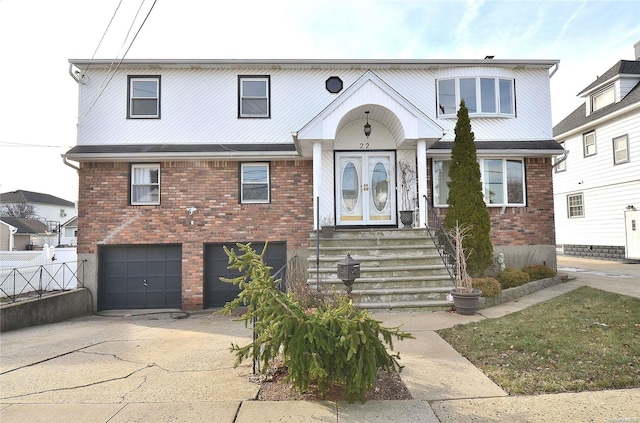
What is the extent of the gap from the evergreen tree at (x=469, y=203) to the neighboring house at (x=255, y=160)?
1.01 metres

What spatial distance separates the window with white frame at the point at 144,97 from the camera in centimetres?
1105

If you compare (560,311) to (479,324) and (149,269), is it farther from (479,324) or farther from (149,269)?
(149,269)

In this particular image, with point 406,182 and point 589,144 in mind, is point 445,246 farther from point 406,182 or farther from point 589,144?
point 589,144

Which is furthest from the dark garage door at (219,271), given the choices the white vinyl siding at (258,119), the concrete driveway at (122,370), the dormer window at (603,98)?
the dormer window at (603,98)

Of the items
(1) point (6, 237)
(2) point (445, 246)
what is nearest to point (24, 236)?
(1) point (6, 237)

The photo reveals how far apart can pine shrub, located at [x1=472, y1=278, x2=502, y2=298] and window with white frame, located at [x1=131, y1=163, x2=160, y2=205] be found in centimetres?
916

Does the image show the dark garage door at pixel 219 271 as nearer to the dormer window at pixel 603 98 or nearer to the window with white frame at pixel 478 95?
the window with white frame at pixel 478 95

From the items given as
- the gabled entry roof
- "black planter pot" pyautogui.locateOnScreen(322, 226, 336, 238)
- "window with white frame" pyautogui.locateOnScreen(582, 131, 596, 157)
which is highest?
"window with white frame" pyautogui.locateOnScreen(582, 131, 596, 157)

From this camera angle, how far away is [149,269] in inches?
418

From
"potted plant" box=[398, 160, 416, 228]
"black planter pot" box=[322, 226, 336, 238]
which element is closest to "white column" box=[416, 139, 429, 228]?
"potted plant" box=[398, 160, 416, 228]

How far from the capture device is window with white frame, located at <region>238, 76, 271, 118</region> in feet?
36.8

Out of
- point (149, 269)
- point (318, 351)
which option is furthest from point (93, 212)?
point (318, 351)

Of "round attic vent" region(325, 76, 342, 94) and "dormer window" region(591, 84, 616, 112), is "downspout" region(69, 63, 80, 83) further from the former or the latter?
"dormer window" region(591, 84, 616, 112)

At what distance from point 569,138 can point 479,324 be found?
58.8 ft
